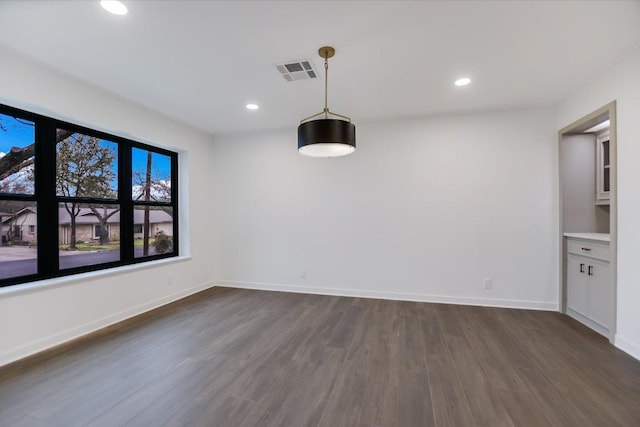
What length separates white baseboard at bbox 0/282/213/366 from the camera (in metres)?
2.43

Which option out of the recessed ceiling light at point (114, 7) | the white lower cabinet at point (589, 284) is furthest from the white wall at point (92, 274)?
the white lower cabinet at point (589, 284)

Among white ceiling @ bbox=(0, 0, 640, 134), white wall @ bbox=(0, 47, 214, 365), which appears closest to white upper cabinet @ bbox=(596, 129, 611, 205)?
white ceiling @ bbox=(0, 0, 640, 134)

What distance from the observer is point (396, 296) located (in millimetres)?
4199

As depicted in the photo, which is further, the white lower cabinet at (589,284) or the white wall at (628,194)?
the white lower cabinet at (589,284)

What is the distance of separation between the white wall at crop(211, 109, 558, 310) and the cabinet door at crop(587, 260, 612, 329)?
0.60 meters

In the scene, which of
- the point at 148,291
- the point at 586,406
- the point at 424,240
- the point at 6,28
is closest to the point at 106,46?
the point at 6,28

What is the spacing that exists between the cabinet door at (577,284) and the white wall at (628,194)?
619 mm

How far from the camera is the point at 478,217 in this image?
12.9ft

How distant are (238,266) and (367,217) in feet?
8.00

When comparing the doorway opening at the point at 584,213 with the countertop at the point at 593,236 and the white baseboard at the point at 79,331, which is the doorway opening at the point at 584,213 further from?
the white baseboard at the point at 79,331

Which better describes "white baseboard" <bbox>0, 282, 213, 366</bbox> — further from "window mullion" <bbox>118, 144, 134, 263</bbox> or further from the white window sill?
"window mullion" <bbox>118, 144, 134, 263</bbox>

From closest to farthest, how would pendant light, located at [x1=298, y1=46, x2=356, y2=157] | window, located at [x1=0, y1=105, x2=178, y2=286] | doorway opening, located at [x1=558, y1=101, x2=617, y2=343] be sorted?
pendant light, located at [x1=298, y1=46, x2=356, y2=157], window, located at [x1=0, y1=105, x2=178, y2=286], doorway opening, located at [x1=558, y1=101, x2=617, y2=343]

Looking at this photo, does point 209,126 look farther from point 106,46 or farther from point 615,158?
point 615,158

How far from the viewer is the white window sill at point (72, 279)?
8.18 feet
